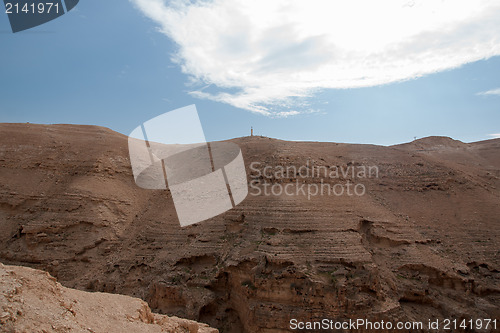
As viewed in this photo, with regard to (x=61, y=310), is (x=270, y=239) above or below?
below

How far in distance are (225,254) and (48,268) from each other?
27.6ft

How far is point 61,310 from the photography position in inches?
187

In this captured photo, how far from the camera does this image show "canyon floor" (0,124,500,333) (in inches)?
490

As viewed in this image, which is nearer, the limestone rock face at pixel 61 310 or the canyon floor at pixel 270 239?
the limestone rock face at pixel 61 310

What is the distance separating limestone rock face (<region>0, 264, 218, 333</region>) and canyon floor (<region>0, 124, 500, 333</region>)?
6876 millimetres

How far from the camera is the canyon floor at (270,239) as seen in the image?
12438 mm

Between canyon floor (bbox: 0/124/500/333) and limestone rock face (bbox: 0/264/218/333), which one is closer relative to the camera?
limestone rock face (bbox: 0/264/218/333)

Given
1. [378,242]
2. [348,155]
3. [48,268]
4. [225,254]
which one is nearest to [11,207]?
[48,268]

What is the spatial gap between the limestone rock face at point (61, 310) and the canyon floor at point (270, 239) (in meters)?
6.88

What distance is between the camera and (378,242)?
1441cm

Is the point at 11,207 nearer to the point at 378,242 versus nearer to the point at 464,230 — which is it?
the point at 378,242

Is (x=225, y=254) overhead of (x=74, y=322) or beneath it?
beneath

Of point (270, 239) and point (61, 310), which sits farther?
point (270, 239)

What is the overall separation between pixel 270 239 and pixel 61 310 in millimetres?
9853
